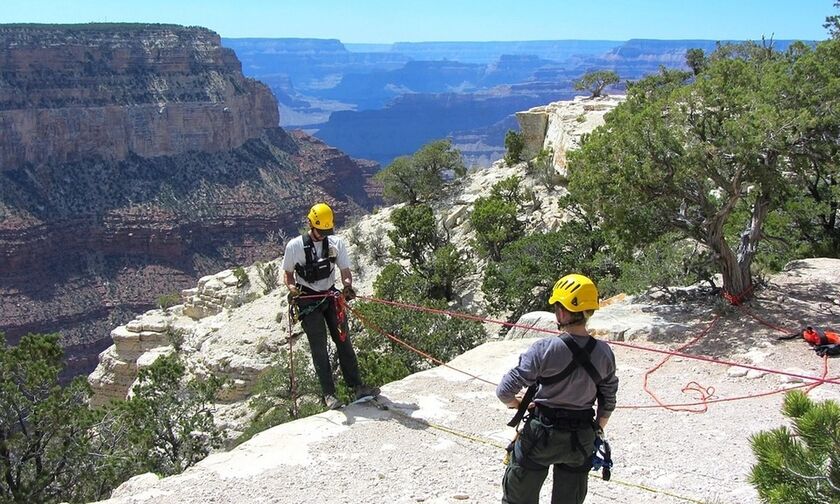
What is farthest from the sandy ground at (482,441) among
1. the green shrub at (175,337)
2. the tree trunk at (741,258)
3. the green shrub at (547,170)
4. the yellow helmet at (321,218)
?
the green shrub at (175,337)

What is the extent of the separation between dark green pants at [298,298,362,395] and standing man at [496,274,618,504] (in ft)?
12.0

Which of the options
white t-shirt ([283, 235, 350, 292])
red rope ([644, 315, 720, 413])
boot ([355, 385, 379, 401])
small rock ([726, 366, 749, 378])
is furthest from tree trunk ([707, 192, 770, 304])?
white t-shirt ([283, 235, 350, 292])

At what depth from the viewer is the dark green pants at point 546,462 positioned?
5.08 metres

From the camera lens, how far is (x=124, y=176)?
65.6m

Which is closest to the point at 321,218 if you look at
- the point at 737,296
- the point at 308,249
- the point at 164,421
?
the point at 308,249

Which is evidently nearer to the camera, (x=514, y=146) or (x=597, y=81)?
(x=514, y=146)

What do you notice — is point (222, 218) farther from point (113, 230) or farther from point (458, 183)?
point (458, 183)

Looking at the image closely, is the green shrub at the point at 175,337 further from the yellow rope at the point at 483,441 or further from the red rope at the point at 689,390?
the red rope at the point at 689,390

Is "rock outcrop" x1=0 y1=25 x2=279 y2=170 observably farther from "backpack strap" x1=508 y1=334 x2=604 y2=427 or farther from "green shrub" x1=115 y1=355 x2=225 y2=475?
"backpack strap" x1=508 y1=334 x2=604 y2=427

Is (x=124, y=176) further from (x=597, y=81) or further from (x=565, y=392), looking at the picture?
(x=565, y=392)

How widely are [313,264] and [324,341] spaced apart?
91cm

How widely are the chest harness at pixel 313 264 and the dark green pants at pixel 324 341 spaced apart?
0.28 m

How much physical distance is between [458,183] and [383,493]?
2732 centimetres

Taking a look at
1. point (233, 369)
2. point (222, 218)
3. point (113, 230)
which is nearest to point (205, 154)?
point (222, 218)
